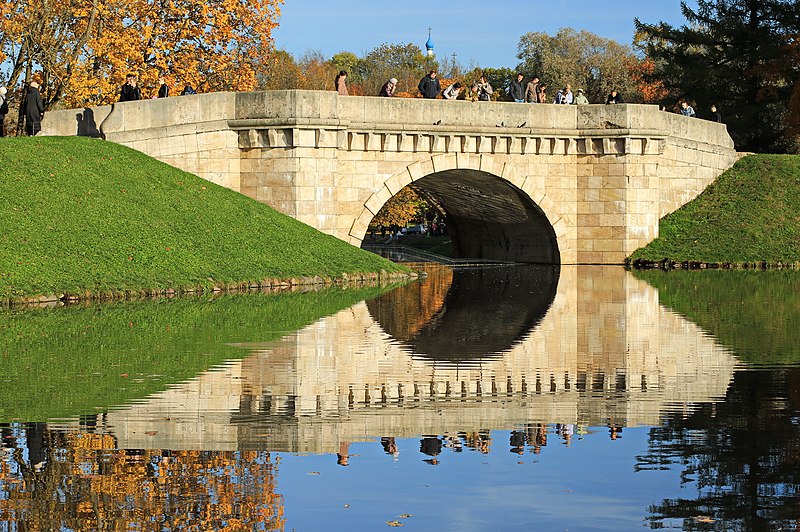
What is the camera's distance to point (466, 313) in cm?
2336

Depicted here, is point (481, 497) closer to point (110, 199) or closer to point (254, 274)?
point (254, 274)

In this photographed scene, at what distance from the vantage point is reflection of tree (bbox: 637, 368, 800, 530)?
8117 millimetres

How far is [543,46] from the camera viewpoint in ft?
337

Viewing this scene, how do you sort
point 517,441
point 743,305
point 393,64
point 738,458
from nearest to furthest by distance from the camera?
1. point 738,458
2. point 517,441
3. point 743,305
4. point 393,64

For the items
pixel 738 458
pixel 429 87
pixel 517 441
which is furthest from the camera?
pixel 429 87

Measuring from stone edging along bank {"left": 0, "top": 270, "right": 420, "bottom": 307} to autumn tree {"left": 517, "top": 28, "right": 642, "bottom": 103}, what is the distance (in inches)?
2242

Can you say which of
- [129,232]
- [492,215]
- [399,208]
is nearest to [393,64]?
[399,208]

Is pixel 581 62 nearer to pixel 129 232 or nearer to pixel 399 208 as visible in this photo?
pixel 399 208

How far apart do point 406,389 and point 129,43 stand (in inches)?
1374

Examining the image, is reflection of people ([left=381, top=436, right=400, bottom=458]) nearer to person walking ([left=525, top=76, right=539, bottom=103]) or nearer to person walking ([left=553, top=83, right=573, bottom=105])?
person walking ([left=525, top=76, right=539, bottom=103])

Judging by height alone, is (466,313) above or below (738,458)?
above

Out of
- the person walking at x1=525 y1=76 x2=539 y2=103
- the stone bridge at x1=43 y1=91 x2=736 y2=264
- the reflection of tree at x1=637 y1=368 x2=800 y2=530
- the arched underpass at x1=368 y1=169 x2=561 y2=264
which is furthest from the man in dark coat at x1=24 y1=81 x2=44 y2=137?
the reflection of tree at x1=637 y1=368 x2=800 y2=530

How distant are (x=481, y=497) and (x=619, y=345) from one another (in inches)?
374

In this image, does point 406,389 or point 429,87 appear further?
point 429,87
